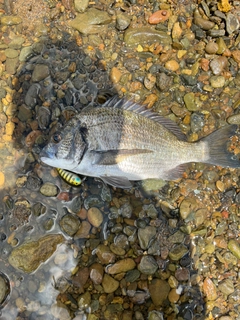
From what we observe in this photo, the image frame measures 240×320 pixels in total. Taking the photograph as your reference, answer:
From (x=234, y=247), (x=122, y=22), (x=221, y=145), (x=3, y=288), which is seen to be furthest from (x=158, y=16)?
(x=3, y=288)

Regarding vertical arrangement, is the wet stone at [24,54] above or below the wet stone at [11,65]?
above

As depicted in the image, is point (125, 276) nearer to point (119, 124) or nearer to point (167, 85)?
point (119, 124)

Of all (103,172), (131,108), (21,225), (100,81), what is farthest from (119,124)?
(21,225)

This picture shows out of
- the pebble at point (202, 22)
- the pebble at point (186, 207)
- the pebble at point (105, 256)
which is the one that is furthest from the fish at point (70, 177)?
the pebble at point (202, 22)

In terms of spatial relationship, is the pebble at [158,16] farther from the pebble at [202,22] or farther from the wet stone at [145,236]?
the wet stone at [145,236]

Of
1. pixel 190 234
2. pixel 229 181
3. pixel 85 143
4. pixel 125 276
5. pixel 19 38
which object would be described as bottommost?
pixel 125 276

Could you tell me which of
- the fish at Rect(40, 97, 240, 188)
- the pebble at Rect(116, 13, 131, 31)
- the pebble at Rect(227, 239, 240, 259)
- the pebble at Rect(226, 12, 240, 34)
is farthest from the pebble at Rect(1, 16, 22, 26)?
the pebble at Rect(227, 239, 240, 259)
